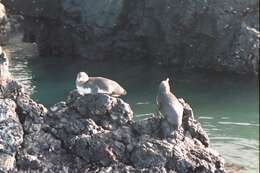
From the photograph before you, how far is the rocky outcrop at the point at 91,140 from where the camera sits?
35.4 ft

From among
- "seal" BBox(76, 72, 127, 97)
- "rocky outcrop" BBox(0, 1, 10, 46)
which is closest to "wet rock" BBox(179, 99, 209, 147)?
"seal" BBox(76, 72, 127, 97)

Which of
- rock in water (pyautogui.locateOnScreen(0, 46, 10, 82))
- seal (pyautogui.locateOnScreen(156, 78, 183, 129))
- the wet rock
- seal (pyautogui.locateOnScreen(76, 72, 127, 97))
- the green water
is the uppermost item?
rock in water (pyautogui.locateOnScreen(0, 46, 10, 82))

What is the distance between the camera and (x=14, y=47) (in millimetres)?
39031

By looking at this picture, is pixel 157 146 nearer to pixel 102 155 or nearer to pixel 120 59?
pixel 102 155

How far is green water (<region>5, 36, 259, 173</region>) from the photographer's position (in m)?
21.4

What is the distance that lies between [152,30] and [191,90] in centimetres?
679

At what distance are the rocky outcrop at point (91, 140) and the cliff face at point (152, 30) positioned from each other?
62.7 ft

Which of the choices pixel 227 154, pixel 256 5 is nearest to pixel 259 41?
pixel 256 5

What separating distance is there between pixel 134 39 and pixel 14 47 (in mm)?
8541

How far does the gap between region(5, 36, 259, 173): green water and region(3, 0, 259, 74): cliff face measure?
105cm

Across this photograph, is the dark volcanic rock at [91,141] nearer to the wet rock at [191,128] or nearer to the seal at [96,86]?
the wet rock at [191,128]

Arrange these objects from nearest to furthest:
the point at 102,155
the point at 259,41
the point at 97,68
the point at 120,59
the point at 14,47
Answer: the point at 102,155
the point at 259,41
the point at 97,68
the point at 120,59
the point at 14,47

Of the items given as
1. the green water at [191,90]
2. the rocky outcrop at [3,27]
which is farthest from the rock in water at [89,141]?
the rocky outcrop at [3,27]

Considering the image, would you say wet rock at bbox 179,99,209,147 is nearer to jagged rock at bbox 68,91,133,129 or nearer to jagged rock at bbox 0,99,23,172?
jagged rock at bbox 68,91,133,129
